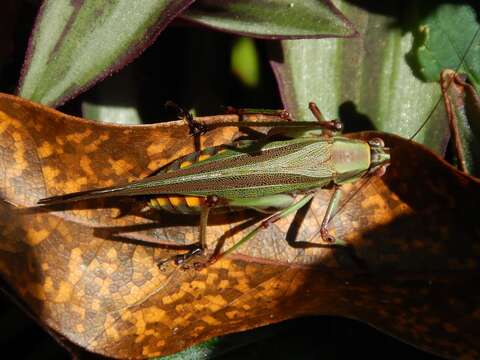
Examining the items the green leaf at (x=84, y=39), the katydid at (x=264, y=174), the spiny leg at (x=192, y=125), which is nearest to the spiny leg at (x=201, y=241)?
the katydid at (x=264, y=174)

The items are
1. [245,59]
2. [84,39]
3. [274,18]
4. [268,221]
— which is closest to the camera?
[84,39]

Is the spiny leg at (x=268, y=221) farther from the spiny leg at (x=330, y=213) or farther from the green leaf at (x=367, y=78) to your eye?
the green leaf at (x=367, y=78)

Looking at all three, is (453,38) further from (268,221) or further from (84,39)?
(84,39)

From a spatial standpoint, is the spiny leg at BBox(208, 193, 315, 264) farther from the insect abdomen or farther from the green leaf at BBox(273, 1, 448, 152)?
the green leaf at BBox(273, 1, 448, 152)

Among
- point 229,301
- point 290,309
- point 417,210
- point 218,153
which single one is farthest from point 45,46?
point 417,210

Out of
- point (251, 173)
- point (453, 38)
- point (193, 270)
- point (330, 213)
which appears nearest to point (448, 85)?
point (453, 38)

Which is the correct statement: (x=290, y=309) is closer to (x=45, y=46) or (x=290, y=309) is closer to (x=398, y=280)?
(x=398, y=280)

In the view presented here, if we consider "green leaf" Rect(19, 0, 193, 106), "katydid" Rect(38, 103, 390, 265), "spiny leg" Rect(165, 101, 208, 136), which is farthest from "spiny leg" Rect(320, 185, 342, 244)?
"green leaf" Rect(19, 0, 193, 106)
